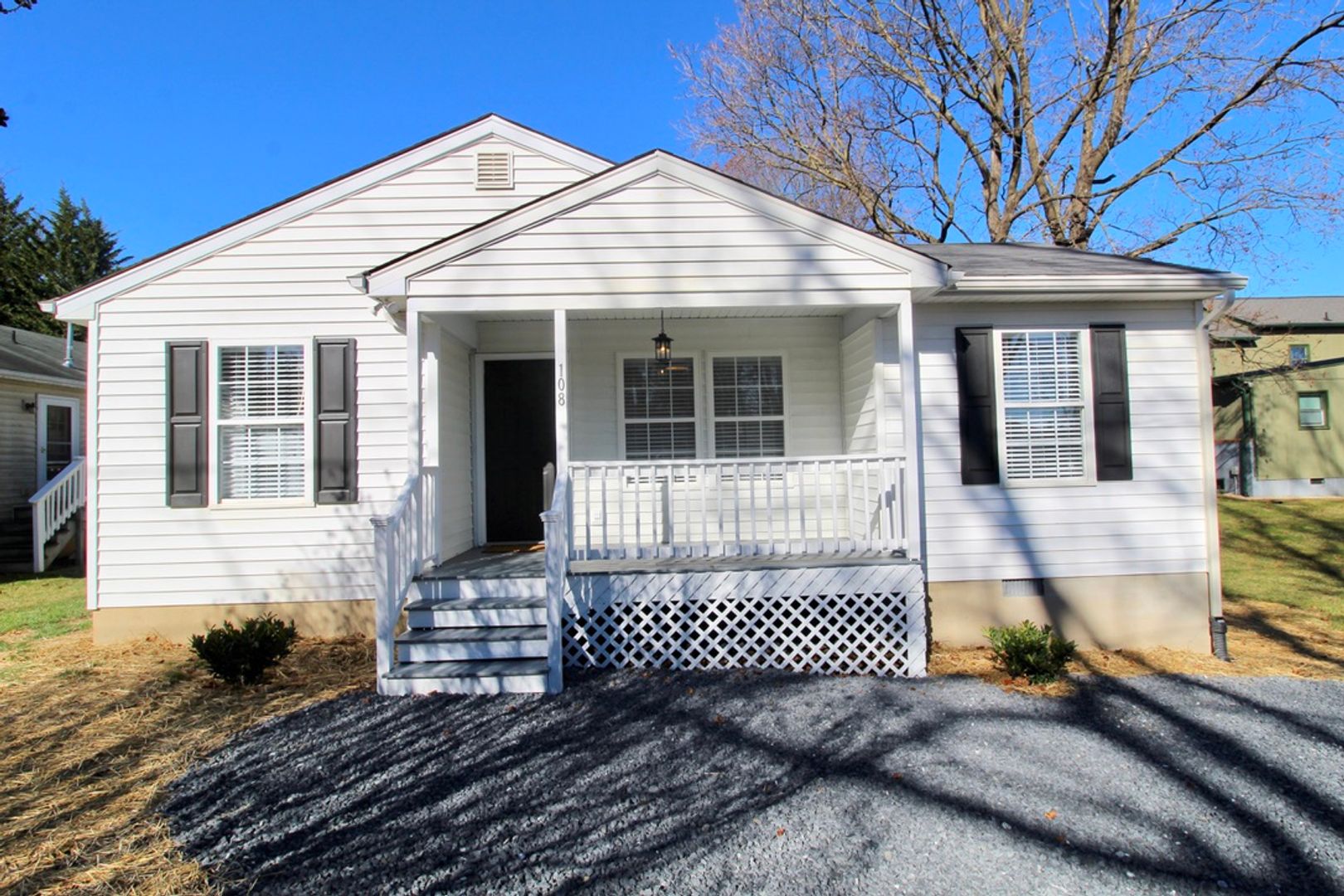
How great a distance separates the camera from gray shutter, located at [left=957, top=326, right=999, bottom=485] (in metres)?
6.50

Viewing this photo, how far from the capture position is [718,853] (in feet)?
10.00

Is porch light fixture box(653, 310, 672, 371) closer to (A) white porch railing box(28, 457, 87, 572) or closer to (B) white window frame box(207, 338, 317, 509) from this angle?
(B) white window frame box(207, 338, 317, 509)

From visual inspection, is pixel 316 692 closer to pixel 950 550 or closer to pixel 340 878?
pixel 340 878

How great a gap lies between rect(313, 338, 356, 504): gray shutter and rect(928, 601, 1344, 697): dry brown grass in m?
5.46

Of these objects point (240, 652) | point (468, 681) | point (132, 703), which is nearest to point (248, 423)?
point (240, 652)

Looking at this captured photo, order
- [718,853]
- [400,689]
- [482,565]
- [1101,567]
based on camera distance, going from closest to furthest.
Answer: [718,853], [400,689], [482,565], [1101,567]

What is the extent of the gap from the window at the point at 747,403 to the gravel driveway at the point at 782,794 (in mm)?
2845

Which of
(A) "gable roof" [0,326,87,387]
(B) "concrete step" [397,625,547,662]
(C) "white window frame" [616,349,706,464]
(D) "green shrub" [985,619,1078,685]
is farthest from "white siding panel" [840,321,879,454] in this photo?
(A) "gable roof" [0,326,87,387]

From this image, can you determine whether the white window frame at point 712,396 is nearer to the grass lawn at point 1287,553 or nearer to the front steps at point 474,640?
the front steps at point 474,640

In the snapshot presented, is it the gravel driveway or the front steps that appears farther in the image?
the front steps

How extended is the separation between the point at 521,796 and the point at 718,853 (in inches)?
42.4

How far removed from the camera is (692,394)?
7.43 metres

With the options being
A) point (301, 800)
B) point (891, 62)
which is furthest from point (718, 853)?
point (891, 62)

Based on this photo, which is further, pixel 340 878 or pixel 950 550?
pixel 950 550
